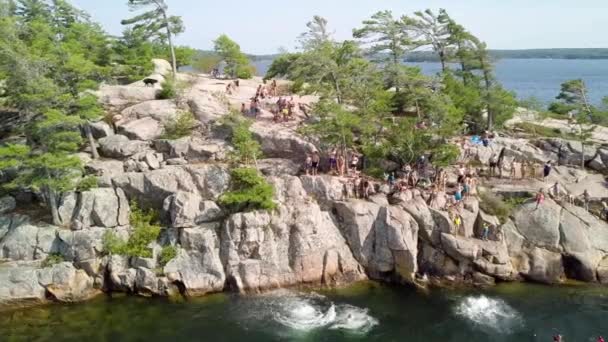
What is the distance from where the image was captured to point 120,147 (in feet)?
119

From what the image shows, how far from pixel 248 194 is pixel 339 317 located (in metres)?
9.75

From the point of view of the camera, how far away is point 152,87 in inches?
1764

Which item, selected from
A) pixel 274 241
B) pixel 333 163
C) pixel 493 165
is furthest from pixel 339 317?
pixel 493 165

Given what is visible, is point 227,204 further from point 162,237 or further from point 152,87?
point 152,87

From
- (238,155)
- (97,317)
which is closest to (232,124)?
(238,155)

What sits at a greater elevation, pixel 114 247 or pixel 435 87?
pixel 435 87

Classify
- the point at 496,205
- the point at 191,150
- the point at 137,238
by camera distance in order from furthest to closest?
the point at 191,150 < the point at 496,205 < the point at 137,238

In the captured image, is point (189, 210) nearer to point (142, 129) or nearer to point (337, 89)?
point (142, 129)

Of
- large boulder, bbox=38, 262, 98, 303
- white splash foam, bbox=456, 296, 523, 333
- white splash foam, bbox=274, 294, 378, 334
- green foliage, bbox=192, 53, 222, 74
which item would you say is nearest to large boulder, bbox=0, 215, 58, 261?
large boulder, bbox=38, 262, 98, 303

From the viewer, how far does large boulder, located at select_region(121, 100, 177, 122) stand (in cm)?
3969

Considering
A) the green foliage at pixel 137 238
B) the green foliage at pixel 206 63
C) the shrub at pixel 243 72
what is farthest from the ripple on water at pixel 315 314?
the green foliage at pixel 206 63

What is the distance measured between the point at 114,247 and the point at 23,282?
5.35 meters

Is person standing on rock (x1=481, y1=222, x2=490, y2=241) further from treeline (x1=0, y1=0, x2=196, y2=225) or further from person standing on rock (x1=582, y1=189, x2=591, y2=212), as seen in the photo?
treeline (x1=0, y1=0, x2=196, y2=225)

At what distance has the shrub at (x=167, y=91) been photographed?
137 ft
